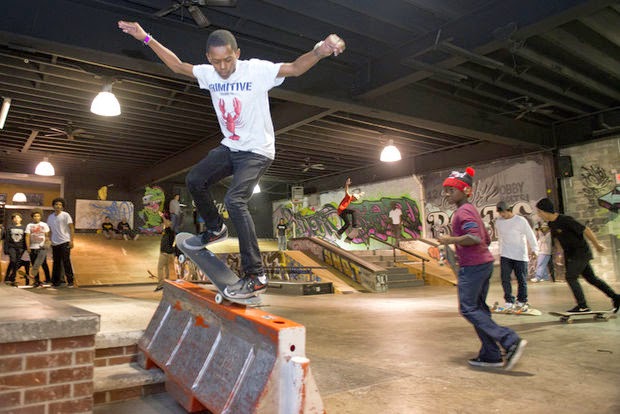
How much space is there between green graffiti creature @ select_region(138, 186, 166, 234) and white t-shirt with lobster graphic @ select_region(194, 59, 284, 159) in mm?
19483

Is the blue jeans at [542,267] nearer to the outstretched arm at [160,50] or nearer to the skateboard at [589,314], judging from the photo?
the skateboard at [589,314]

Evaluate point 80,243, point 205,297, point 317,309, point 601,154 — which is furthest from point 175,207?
point 601,154

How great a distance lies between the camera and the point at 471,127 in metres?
10.8

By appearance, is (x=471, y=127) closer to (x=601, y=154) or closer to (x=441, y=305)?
(x=601, y=154)

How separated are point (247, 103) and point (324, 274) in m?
9.75

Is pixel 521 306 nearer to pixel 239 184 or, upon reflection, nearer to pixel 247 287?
pixel 247 287

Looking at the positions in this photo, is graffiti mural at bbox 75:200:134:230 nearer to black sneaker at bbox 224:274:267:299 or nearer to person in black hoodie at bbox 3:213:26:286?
person in black hoodie at bbox 3:213:26:286

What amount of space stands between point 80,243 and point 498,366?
16.5 m

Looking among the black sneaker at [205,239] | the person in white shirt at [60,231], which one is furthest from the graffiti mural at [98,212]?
the black sneaker at [205,239]

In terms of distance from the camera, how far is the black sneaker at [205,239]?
11.1ft

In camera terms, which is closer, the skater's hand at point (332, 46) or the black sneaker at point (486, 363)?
the skater's hand at point (332, 46)

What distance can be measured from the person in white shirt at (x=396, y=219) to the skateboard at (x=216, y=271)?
1415cm

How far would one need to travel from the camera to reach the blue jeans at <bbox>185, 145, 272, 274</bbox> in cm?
294

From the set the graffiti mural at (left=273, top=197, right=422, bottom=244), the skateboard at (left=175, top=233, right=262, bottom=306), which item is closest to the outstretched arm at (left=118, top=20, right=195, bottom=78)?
the skateboard at (left=175, top=233, right=262, bottom=306)
